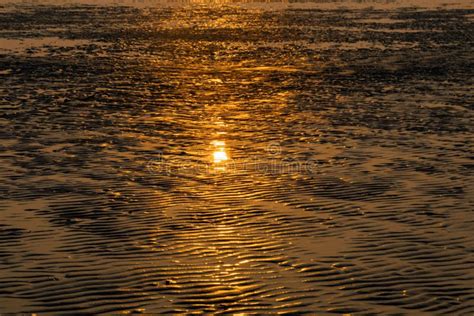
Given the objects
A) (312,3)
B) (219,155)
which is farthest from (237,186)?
(312,3)

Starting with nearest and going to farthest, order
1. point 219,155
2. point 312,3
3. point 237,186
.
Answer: point 237,186, point 219,155, point 312,3

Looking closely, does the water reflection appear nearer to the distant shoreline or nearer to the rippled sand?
the rippled sand

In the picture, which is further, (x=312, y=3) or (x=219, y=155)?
(x=312, y=3)

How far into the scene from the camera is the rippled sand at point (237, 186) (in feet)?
43.8

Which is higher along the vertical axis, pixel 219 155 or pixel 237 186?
pixel 219 155

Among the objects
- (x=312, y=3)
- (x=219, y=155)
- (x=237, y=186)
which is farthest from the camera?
(x=312, y=3)

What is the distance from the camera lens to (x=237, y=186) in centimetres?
1928

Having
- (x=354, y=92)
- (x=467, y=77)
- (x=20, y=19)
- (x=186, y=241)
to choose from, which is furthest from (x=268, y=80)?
(x=20, y=19)

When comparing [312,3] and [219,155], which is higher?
[312,3]

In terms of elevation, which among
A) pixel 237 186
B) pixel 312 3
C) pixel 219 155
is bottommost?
pixel 237 186

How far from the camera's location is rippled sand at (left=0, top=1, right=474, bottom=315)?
43.8 ft

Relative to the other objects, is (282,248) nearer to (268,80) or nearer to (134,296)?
(134,296)

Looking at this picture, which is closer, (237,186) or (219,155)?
(237,186)

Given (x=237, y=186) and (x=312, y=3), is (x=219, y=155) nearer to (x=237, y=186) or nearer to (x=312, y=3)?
(x=237, y=186)
